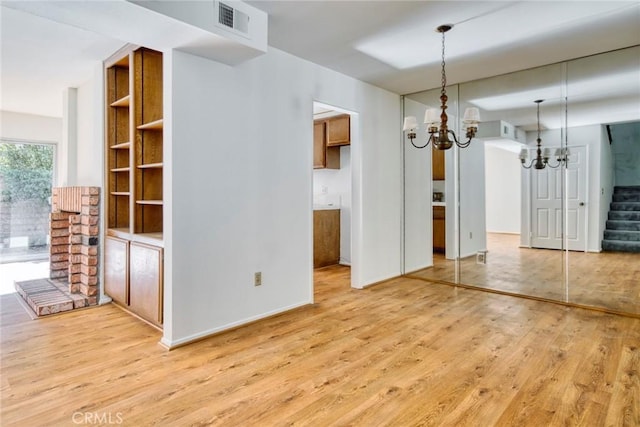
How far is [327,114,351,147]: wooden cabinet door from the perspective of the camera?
17.4 feet

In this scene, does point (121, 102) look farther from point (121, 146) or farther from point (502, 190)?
point (502, 190)

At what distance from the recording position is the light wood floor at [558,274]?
140 inches

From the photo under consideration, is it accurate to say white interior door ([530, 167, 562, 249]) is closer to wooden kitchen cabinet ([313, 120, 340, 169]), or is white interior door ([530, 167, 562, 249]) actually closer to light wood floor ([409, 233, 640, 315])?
light wood floor ([409, 233, 640, 315])

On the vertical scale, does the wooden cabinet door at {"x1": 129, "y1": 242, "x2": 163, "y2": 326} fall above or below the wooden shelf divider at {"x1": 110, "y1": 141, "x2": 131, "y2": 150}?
below

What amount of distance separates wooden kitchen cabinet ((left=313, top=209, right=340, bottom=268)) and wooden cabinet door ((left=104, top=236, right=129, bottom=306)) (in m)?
2.67

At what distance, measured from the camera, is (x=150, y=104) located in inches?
131

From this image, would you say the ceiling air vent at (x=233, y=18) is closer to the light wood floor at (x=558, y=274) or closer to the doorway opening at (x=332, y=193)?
the doorway opening at (x=332, y=193)

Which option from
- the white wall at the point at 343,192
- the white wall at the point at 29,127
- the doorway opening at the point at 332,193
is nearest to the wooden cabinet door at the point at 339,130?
the doorway opening at the point at 332,193

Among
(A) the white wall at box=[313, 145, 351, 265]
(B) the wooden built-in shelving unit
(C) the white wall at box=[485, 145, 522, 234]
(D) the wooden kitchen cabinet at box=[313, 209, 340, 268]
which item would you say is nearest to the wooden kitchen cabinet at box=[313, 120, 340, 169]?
(A) the white wall at box=[313, 145, 351, 265]

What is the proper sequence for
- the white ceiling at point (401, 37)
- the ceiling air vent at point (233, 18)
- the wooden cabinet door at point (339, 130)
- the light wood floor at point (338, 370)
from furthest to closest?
the wooden cabinet door at point (339, 130) → the white ceiling at point (401, 37) → the ceiling air vent at point (233, 18) → the light wood floor at point (338, 370)

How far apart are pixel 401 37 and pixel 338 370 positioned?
270 centimetres

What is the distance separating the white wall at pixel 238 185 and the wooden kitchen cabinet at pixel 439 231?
2400 mm

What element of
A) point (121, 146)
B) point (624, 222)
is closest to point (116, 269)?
point (121, 146)

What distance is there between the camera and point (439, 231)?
217 inches
